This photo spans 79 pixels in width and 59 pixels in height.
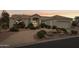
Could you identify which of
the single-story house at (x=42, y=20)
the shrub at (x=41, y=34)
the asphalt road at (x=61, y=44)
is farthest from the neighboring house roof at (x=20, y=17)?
the asphalt road at (x=61, y=44)

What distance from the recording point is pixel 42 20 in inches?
131

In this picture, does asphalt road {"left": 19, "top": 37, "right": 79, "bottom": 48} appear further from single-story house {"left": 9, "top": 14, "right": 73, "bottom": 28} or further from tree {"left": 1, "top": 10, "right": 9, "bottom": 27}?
tree {"left": 1, "top": 10, "right": 9, "bottom": 27}

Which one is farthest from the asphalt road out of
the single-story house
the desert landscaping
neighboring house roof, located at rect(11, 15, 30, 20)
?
neighboring house roof, located at rect(11, 15, 30, 20)

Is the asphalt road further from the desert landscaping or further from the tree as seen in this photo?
the tree

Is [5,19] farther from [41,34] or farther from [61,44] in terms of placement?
[61,44]

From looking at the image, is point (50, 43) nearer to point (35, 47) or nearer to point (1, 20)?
point (35, 47)

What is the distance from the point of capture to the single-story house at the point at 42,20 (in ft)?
10.9

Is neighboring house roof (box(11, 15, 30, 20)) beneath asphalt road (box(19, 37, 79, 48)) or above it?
above

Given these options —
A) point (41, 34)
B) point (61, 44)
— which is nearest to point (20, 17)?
point (41, 34)

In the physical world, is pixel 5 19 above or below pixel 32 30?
above

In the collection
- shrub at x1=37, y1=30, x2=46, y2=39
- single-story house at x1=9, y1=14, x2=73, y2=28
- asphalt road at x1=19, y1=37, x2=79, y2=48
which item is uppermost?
single-story house at x1=9, y1=14, x2=73, y2=28

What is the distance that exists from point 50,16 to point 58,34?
23cm

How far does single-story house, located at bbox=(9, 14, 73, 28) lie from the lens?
10.9 feet
